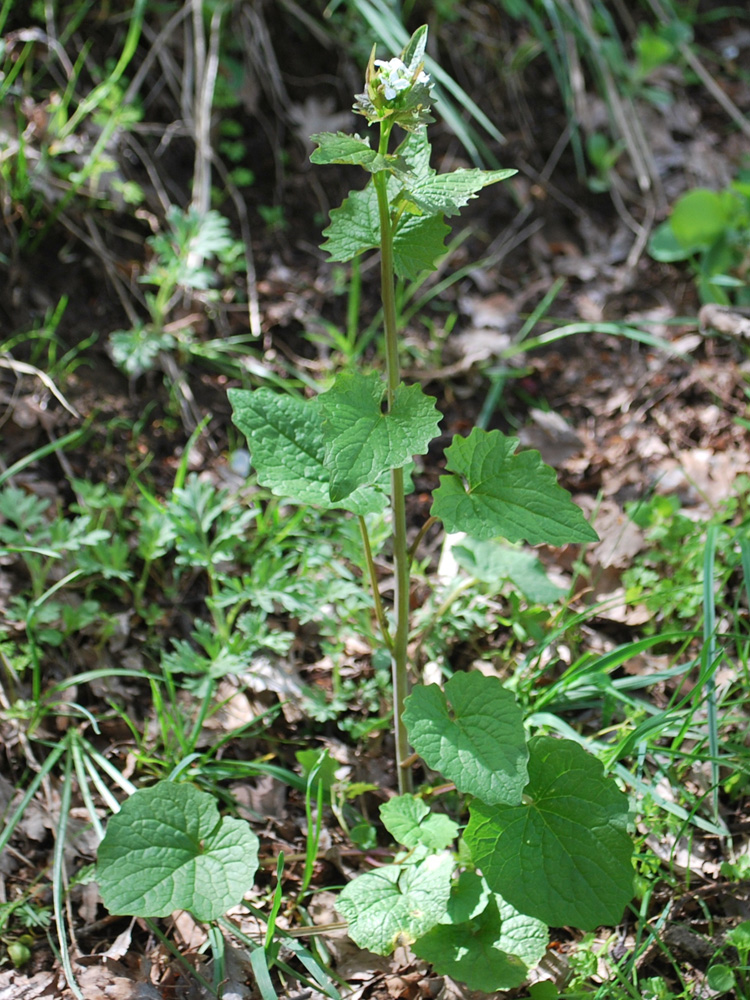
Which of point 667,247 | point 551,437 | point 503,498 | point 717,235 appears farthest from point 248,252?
point 503,498

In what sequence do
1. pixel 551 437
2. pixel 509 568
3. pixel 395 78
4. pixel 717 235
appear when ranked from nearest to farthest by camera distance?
pixel 395 78
pixel 509 568
pixel 551 437
pixel 717 235

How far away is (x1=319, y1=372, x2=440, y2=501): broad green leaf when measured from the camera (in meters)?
1.14

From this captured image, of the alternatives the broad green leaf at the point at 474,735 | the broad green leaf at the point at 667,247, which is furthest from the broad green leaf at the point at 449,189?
the broad green leaf at the point at 667,247

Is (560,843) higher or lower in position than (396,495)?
lower

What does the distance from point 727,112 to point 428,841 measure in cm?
353

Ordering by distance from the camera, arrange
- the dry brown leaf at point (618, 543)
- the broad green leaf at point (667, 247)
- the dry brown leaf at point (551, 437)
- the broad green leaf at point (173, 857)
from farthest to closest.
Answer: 1. the broad green leaf at point (667, 247)
2. the dry brown leaf at point (551, 437)
3. the dry brown leaf at point (618, 543)
4. the broad green leaf at point (173, 857)

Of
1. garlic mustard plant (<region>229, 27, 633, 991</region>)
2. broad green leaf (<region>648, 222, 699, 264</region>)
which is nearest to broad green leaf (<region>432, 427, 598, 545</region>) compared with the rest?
garlic mustard plant (<region>229, 27, 633, 991</region>)

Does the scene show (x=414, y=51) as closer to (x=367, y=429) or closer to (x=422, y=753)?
(x=367, y=429)

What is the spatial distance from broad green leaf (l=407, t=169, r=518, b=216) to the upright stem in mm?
61

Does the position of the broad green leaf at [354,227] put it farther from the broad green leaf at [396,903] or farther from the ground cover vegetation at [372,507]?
the broad green leaf at [396,903]

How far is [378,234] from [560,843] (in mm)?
1035

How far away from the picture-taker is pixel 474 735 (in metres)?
1.31

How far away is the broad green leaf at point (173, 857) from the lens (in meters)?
1.32

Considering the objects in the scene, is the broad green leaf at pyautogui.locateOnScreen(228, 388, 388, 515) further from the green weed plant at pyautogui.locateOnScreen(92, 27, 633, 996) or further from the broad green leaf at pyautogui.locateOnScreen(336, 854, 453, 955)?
the broad green leaf at pyautogui.locateOnScreen(336, 854, 453, 955)
